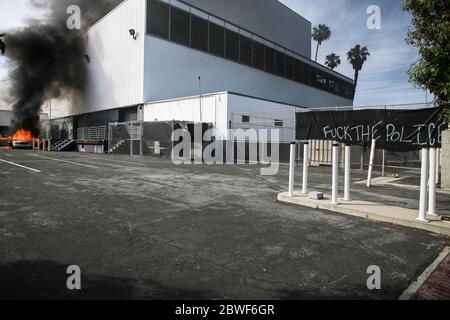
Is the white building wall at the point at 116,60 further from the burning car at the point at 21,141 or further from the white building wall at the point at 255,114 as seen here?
the white building wall at the point at 255,114

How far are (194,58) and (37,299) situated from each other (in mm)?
29219

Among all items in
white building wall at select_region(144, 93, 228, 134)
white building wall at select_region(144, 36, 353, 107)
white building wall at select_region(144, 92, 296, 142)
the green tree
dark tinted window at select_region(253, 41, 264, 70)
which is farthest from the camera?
dark tinted window at select_region(253, 41, 264, 70)

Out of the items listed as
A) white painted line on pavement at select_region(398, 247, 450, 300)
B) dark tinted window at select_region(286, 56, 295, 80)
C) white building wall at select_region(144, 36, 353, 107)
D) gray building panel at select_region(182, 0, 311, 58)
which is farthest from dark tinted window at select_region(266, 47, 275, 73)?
white painted line on pavement at select_region(398, 247, 450, 300)

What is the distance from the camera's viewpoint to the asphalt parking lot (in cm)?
316

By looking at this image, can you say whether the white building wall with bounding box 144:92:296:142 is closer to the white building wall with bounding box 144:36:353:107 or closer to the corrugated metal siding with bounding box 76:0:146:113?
the white building wall with bounding box 144:36:353:107

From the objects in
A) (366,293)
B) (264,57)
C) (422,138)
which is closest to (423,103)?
(422,138)

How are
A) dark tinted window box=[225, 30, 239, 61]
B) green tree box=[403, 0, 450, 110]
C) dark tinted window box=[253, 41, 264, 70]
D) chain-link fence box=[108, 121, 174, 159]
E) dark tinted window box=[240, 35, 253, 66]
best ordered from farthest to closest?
1. dark tinted window box=[253, 41, 264, 70]
2. dark tinted window box=[240, 35, 253, 66]
3. dark tinted window box=[225, 30, 239, 61]
4. chain-link fence box=[108, 121, 174, 159]
5. green tree box=[403, 0, 450, 110]

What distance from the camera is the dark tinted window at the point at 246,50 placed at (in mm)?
35428

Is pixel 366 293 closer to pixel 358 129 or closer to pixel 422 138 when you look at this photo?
pixel 422 138

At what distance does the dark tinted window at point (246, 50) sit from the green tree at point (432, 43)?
28.5 m

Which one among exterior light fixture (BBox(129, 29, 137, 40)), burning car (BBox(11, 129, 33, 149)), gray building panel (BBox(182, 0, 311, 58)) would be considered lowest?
burning car (BBox(11, 129, 33, 149))

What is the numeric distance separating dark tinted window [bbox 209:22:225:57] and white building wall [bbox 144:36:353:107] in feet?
2.48

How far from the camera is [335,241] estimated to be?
464 cm

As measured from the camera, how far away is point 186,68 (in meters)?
29.7
